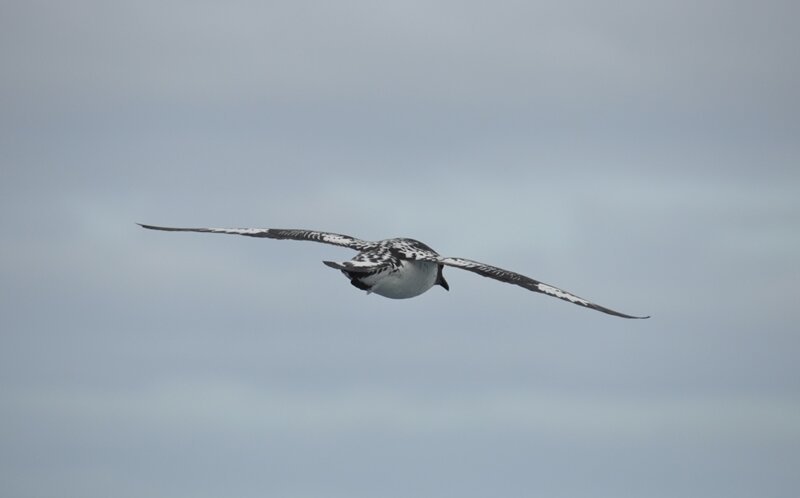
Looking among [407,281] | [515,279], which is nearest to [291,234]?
[407,281]

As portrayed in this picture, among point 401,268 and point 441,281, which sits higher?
point 441,281

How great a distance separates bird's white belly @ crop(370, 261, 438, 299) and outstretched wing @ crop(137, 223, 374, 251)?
7.16 feet

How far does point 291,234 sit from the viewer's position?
149 ft

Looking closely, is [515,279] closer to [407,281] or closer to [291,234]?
[407,281]

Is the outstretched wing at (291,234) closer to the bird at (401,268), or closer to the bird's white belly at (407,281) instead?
the bird at (401,268)

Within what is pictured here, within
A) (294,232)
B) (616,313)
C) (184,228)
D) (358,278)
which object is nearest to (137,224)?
(184,228)

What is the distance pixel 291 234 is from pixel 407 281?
6.21 m

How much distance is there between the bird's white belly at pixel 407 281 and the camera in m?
40.0

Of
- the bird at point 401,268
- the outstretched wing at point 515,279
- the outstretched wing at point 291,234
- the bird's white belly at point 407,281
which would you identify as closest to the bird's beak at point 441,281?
the bird at point 401,268

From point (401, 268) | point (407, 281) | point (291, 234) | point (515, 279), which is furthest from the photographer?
point (291, 234)

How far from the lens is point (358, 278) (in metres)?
38.6

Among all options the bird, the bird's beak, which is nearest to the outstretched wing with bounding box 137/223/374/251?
the bird

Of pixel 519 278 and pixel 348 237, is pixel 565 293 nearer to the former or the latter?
pixel 519 278

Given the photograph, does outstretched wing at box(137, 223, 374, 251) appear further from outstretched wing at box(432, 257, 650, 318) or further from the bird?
outstretched wing at box(432, 257, 650, 318)
